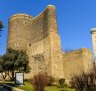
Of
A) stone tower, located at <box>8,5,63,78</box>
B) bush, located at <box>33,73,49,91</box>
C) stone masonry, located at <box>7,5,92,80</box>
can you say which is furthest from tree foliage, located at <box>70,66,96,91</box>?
stone tower, located at <box>8,5,63,78</box>

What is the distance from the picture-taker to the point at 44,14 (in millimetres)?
42562

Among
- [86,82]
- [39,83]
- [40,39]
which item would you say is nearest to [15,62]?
[39,83]

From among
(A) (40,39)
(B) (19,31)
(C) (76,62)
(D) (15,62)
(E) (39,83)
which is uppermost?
(B) (19,31)

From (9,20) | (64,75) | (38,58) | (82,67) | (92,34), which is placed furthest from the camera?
(9,20)

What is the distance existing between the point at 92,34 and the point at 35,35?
20.3 metres

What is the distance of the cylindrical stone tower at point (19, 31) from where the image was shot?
1779 inches

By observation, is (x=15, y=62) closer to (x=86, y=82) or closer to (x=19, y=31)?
(x=86, y=82)

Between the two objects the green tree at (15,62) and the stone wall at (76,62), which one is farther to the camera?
the stone wall at (76,62)

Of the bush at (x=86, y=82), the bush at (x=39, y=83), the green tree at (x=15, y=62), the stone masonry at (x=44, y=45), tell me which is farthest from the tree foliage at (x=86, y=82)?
the stone masonry at (x=44, y=45)

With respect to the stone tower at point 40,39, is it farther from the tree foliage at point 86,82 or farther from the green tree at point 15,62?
the tree foliage at point 86,82

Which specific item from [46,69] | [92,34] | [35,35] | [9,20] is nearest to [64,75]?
[46,69]

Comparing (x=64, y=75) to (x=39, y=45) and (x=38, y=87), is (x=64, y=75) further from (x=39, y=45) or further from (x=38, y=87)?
(x=38, y=87)

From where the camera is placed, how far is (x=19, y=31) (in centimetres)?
4588

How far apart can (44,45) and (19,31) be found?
820 centimetres
